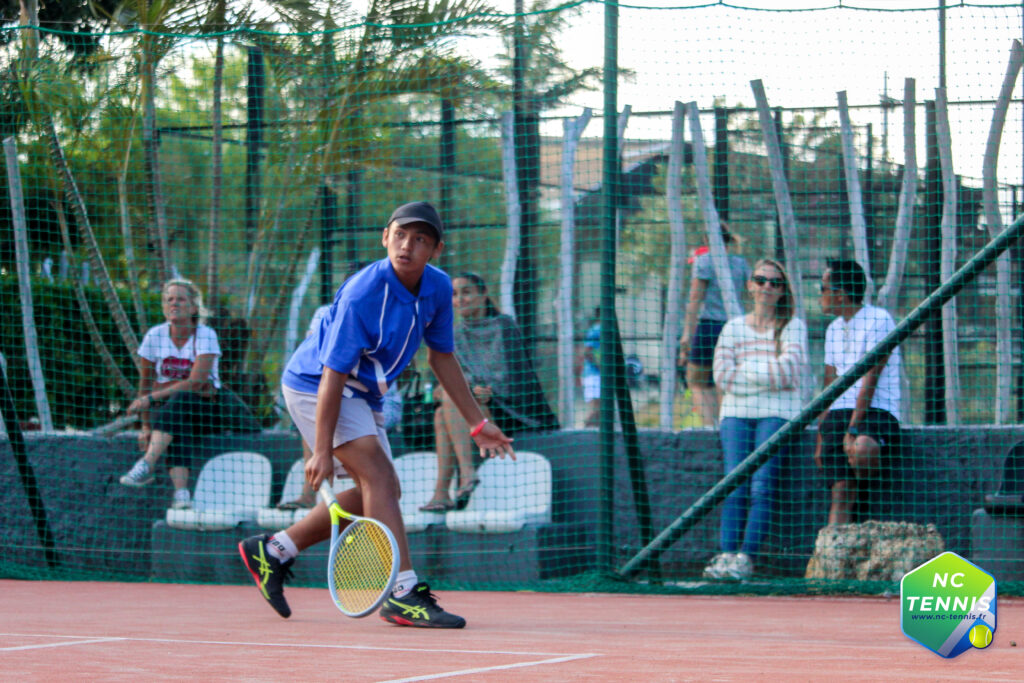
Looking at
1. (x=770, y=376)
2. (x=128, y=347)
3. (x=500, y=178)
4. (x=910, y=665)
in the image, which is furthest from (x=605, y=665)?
(x=128, y=347)

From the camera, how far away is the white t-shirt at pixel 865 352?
7.37 meters

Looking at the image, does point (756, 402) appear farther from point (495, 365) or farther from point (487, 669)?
point (487, 669)

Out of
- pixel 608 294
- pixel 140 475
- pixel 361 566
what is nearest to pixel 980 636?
pixel 361 566

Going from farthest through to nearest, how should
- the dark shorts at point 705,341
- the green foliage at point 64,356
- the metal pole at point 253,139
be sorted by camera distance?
the metal pole at point 253,139 → the green foliage at point 64,356 → the dark shorts at point 705,341

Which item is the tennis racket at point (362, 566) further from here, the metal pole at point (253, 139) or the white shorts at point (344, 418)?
the metal pole at point (253, 139)

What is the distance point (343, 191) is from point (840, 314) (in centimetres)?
398

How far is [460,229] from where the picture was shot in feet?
31.8

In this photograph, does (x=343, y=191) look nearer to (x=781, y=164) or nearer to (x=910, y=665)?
(x=781, y=164)

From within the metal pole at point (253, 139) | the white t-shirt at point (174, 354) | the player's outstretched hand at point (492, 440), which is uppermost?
the metal pole at point (253, 139)

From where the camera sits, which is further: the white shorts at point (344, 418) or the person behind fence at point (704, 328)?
the person behind fence at point (704, 328)

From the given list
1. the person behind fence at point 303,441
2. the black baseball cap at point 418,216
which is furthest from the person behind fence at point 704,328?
the black baseball cap at point 418,216

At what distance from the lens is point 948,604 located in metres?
3.88

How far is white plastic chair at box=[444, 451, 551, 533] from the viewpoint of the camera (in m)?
7.87

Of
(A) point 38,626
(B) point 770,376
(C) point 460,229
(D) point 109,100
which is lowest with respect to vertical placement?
(A) point 38,626
